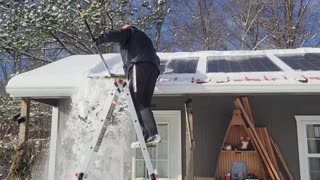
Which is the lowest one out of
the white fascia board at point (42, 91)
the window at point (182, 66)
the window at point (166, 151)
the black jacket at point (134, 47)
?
the window at point (166, 151)

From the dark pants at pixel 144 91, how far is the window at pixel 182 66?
1.36 metres

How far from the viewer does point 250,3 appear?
18.2m

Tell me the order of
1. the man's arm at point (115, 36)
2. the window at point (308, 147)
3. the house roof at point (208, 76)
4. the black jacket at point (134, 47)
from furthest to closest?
the window at point (308, 147)
the house roof at point (208, 76)
the black jacket at point (134, 47)
the man's arm at point (115, 36)

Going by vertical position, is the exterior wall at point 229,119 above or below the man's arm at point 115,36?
below

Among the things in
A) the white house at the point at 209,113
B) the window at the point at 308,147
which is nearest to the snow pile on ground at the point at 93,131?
the white house at the point at 209,113

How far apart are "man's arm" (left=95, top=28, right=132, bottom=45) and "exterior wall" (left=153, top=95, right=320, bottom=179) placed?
216 centimetres

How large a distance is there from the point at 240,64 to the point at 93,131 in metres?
2.46

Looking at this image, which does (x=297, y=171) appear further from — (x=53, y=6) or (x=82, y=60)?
(x=53, y=6)

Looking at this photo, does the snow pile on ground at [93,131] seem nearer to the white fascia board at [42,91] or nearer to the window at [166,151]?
the white fascia board at [42,91]

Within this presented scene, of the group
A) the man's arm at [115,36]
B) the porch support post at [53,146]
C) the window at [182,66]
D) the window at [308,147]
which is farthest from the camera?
the porch support post at [53,146]

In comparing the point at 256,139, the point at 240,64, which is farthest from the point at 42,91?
the point at 256,139

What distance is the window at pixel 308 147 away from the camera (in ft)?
19.6

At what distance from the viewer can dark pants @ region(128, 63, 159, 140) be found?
12.1 feet

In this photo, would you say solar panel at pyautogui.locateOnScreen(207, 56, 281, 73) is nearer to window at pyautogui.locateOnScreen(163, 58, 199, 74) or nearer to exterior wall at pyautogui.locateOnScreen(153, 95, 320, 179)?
window at pyautogui.locateOnScreen(163, 58, 199, 74)
